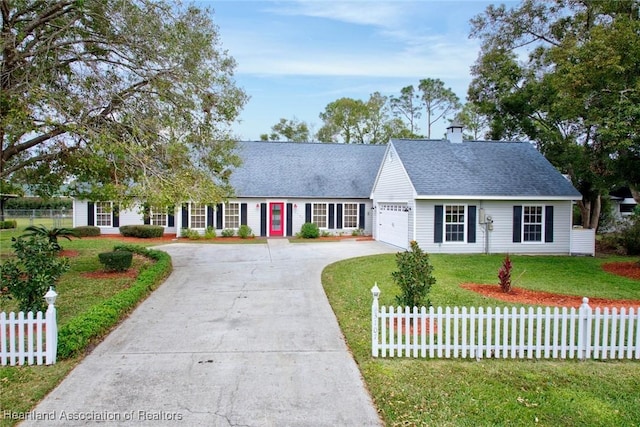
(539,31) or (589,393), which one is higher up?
(539,31)

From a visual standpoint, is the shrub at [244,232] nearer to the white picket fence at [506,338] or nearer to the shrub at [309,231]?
the shrub at [309,231]

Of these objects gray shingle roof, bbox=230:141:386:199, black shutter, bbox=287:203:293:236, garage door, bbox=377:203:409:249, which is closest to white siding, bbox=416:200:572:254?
garage door, bbox=377:203:409:249

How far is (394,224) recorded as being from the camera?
1947 centimetres

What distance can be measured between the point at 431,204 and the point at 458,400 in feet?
42.4

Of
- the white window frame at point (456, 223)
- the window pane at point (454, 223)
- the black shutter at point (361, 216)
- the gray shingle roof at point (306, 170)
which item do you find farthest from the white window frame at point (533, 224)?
the black shutter at point (361, 216)

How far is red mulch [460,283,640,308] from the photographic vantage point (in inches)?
356

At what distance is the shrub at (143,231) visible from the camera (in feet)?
73.3

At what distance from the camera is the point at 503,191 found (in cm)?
1750

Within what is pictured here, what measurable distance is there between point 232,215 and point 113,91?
1320cm

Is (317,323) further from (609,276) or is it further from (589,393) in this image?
(609,276)

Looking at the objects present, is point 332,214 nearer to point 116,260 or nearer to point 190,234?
point 190,234

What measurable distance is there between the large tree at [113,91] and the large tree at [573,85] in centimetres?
1070

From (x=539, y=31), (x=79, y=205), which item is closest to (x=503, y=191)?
(x=539, y=31)

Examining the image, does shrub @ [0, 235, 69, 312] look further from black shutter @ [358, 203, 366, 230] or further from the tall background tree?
the tall background tree
